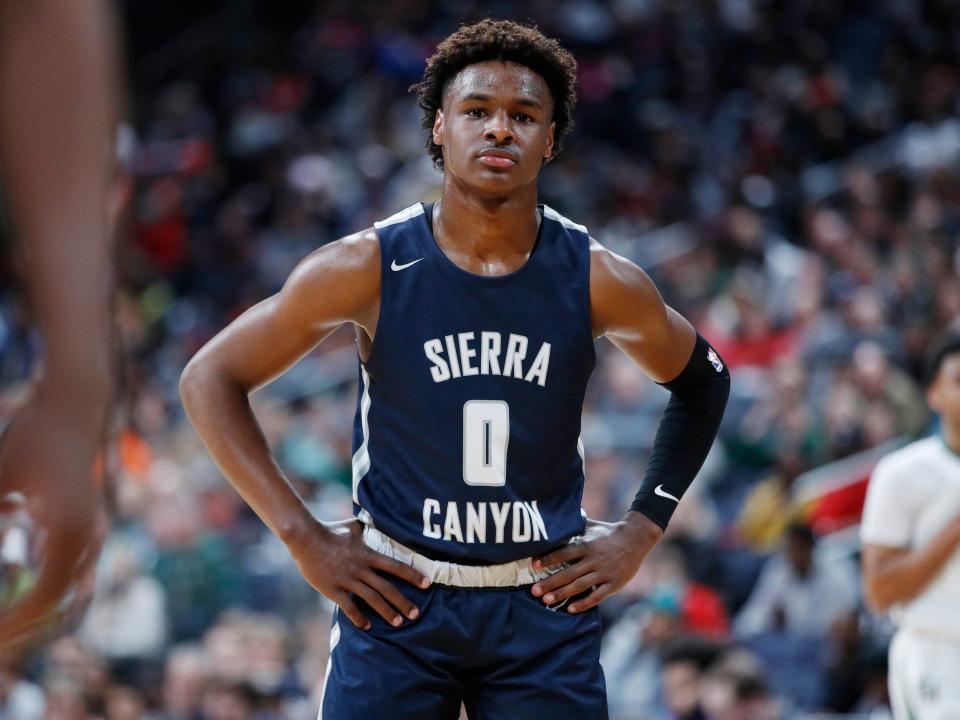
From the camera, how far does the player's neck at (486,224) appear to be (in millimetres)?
3602

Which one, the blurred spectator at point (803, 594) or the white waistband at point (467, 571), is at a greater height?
the white waistband at point (467, 571)

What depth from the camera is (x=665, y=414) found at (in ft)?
13.0


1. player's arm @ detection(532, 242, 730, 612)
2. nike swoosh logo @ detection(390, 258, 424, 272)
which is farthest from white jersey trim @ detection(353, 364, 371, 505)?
player's arm @ detection(532, 242, 730, 612)

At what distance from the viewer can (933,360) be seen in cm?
509

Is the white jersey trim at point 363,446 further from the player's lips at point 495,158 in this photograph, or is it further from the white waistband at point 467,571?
the player's lips at point 495,158

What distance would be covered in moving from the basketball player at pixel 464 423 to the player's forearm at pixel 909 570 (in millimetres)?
1585

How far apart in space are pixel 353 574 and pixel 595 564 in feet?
2.04

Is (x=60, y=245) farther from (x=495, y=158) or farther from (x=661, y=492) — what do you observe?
(x=661, y=492)

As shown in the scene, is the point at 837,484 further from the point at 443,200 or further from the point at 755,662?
the point at 443,200

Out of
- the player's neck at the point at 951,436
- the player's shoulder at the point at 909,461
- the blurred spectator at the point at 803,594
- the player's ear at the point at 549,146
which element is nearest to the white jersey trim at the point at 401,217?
the player's ear at the point at 549,146

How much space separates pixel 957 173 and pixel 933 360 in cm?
657

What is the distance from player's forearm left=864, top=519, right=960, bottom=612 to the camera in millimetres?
4797

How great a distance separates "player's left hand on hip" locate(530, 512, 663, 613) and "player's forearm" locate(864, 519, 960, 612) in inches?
57.4


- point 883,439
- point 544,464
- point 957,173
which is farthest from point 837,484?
point 544,464
